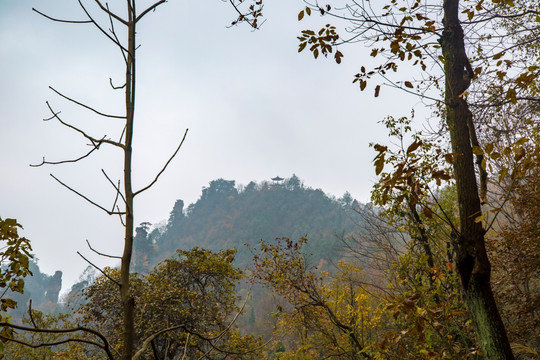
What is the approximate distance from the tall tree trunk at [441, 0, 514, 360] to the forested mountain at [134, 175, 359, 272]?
5046cm

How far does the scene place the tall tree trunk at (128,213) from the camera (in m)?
1.01

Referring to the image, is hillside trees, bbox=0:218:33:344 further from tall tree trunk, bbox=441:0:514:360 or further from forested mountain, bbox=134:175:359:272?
forested mountain, bbox=134:175:359:272

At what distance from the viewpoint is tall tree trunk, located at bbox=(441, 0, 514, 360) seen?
2414 mm

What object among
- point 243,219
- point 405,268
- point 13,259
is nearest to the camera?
point 13,259

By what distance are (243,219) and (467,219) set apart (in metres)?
74.7

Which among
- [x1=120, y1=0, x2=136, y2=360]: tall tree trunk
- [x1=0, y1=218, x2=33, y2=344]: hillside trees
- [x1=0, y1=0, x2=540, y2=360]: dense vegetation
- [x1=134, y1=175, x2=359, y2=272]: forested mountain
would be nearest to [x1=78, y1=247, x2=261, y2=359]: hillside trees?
[x1=0, y1=0, x2=540, y2=360]: dense vegetation

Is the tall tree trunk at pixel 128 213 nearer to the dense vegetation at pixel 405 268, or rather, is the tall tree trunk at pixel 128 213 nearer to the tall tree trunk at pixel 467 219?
the dense vegetation at pixel 405 268

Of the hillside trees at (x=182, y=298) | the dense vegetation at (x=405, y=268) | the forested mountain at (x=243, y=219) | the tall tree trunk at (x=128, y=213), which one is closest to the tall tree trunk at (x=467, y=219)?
the dense vegetation at (x=405, y=268)

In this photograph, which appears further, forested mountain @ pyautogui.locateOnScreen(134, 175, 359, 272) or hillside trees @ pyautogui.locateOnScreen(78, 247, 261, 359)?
forested mountain @ pyautogui.locateOnScreen(134, 175, 359, 272)

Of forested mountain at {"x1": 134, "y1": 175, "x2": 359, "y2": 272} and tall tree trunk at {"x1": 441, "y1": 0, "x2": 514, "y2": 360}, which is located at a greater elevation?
forested mountain at {"x1": 134, "y1": 175, "x2": 359, "y2": 272}

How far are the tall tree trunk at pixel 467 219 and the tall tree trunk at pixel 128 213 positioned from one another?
182 cm

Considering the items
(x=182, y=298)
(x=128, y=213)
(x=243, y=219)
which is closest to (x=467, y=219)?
(x=128, y=213)

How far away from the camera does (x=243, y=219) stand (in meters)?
76.6

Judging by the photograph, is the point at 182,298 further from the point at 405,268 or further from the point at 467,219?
the point at 467,219
